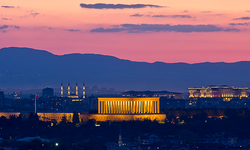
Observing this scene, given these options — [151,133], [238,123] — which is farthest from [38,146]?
[238,123]

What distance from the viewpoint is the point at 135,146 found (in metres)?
144

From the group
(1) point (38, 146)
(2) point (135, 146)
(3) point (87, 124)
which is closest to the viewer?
(1) point (38, 146)

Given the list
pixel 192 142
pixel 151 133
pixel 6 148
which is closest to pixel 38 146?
pixel 6 148

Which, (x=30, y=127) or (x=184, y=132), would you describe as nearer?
(x=184, y=132)

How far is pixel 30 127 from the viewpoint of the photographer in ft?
608

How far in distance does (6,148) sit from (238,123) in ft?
254

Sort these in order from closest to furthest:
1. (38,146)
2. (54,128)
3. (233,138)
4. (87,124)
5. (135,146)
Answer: (38,146)
(135,146)
(233,138)
(54,128)
(87,124)

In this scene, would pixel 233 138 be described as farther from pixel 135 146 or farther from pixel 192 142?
pixel 135 146

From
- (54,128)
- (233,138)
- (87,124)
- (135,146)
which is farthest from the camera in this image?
(87,124)

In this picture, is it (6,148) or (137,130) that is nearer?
(6,148)

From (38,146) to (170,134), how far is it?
161 ft

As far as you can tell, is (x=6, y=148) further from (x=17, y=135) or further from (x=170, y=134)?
(x=170, y=134)

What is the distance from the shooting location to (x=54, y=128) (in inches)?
6969

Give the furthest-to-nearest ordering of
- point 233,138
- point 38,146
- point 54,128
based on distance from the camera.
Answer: point 54,128
point 233,138
point 38,146
